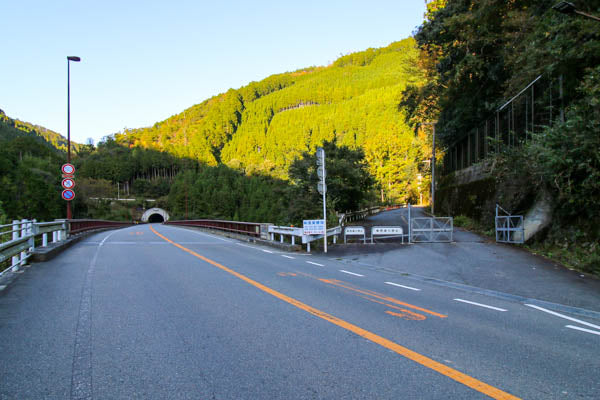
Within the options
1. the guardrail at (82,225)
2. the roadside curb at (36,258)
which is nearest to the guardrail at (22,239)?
the roadside curb at (36,258)

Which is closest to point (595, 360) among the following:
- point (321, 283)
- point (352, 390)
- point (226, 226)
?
point (352, 390)

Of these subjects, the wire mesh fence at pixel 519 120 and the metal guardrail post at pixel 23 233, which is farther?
the wire mesh fence at pixel 519 120

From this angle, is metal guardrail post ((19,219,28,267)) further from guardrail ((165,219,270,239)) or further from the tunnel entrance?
the tunnel entrance

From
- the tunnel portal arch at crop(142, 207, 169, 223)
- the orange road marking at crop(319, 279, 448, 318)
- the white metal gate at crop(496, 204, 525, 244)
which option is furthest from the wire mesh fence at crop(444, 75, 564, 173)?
the tunnel portal arch at crop(142, 207, 169, 223)

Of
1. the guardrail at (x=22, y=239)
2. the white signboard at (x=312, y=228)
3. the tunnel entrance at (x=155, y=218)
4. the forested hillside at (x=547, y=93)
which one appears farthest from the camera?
the tunnel entrance at (x=155, y=218)

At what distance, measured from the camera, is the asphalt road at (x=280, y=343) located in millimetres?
3531

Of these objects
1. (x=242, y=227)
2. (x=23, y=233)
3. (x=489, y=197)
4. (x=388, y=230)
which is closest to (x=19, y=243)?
(x=23, y=233)

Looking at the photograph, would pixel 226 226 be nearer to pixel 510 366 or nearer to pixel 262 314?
pixel 262 314

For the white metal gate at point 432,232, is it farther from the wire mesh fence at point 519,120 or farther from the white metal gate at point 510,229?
the wire mesh fence at point 519,120

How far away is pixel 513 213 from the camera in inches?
697

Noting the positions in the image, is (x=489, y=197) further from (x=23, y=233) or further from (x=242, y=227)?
(x=23, y=233)

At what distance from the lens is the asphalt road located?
353 centimetres

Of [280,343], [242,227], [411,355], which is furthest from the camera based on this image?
[242,227]

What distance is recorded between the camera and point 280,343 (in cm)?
468
